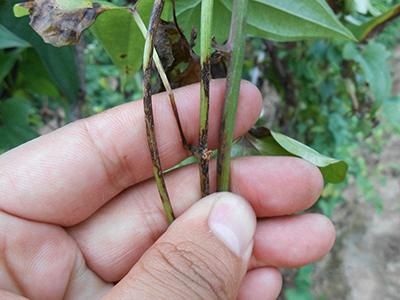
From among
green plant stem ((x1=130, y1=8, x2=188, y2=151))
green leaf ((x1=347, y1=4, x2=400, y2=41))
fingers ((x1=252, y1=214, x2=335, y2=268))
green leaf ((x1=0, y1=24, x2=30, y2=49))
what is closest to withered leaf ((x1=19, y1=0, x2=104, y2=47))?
green plant stem ((x1=130, y1=8, x2=188, y2=151))

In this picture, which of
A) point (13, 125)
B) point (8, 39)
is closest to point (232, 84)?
point (8, 39)

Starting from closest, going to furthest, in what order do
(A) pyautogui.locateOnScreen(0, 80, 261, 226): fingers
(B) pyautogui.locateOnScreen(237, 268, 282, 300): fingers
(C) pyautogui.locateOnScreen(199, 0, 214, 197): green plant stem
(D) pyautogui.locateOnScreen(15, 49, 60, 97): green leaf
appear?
(C) pyautogui.locateOnScreen(199, 0, 214, 197): green plant stem, (A) pyautogui.locateOnScreen(0, 80, 261, 226): fingers, (B) pyautogui.locateOnScreen(237, 268, 282, 300): fingers, (D) pyautogui.locateOnScreen(15, 49, 60, 97): green leaf

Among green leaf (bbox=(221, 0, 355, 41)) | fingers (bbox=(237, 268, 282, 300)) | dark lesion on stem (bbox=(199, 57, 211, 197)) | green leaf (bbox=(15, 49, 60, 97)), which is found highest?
green leaf (bbox=(221, 0, 355, 41))

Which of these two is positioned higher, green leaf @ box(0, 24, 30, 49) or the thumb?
green leaf @ box(0, 24, 30, 49)

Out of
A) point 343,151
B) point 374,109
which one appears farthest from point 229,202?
point 343,151

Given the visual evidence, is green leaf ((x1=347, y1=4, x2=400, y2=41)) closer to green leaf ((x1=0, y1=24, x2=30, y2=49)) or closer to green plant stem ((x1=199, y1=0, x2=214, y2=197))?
green plant stem ((x1=199, y1=0, x2=214, y2=197))

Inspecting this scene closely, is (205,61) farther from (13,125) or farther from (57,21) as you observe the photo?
(13,125)

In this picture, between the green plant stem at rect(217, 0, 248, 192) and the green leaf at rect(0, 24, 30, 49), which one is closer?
the green plant stem at rect(217, 0, 248, 192)
